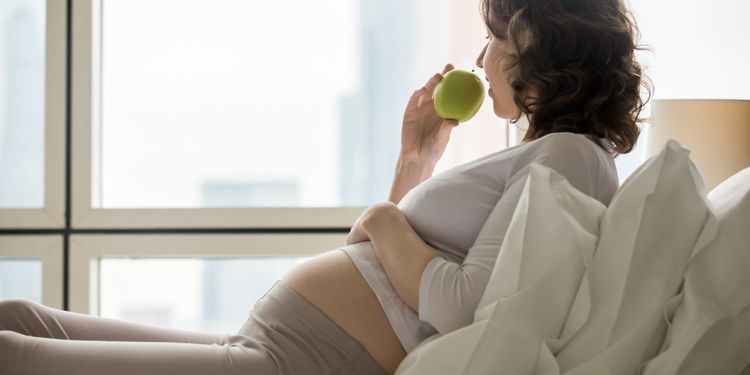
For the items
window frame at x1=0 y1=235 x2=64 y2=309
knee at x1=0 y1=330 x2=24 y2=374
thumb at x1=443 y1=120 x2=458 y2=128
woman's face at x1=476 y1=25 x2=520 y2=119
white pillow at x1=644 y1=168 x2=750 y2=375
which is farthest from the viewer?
window frame at x1=0 y1=235 x2=64 y2=309

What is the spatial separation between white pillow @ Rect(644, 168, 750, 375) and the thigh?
A: 1.86 ft

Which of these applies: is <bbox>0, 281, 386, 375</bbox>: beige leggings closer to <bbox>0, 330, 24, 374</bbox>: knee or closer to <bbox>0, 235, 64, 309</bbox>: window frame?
<bbox>0, 330, 24, 374</bbox>: knee

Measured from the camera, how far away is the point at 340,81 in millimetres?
2572

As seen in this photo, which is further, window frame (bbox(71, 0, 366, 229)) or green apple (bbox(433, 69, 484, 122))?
window frame (bbox(71, 0, 366, 229))

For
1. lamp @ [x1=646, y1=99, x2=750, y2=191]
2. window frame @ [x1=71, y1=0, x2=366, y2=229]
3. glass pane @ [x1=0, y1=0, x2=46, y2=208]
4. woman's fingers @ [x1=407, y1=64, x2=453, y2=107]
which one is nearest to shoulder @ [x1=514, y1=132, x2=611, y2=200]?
woman's fingers @ [x1=407, y1=64, x2=453, y2=107]

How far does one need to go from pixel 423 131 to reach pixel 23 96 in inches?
54.2

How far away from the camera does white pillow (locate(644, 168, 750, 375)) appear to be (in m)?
1.00

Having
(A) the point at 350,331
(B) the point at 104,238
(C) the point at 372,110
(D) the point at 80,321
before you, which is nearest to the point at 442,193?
(A) the point at 350,331

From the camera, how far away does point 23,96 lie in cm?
252

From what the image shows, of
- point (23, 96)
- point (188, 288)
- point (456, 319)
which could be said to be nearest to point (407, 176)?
point (456, 319)

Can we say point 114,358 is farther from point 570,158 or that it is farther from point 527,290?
point 570,158

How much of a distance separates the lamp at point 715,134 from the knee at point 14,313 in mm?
1337

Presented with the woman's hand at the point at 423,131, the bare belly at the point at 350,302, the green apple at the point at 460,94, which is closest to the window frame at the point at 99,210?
the woman's hand at the point at 423,131

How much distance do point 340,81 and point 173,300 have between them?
0.86 meters
